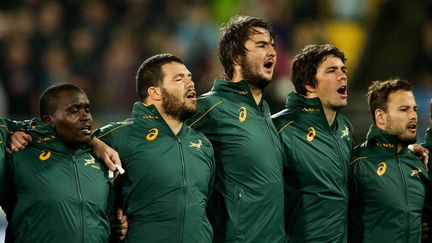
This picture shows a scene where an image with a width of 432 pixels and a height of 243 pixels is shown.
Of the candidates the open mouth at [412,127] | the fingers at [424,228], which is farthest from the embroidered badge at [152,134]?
the fingers at [424,228]

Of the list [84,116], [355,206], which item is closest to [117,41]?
[355,206]

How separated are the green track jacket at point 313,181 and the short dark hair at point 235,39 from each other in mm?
508

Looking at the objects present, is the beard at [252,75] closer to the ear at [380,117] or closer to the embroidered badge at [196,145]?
the embroidered badge at [196,145]

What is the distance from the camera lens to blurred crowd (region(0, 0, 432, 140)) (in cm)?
945

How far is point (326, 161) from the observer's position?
5699mm

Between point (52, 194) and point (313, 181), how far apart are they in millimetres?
1677

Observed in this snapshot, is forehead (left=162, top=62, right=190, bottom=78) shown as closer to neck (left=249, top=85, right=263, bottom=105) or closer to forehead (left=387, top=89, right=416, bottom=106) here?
neck (left=249, top=85, right=263, bottom=105)

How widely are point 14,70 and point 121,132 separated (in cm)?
438

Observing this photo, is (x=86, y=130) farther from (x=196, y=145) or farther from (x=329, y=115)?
(x=329, y=115)

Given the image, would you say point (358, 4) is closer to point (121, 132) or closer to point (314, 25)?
point (314, 25)

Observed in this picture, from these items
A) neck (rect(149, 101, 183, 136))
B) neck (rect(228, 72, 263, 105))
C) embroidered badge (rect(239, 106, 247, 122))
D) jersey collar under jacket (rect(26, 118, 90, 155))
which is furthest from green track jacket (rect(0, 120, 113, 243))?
neck (rect(228, 72, 263, 105))

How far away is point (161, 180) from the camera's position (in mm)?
5148

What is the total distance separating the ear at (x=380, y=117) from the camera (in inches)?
243

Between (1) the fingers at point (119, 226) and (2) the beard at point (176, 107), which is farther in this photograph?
(2) the beard at point (176, 107)
